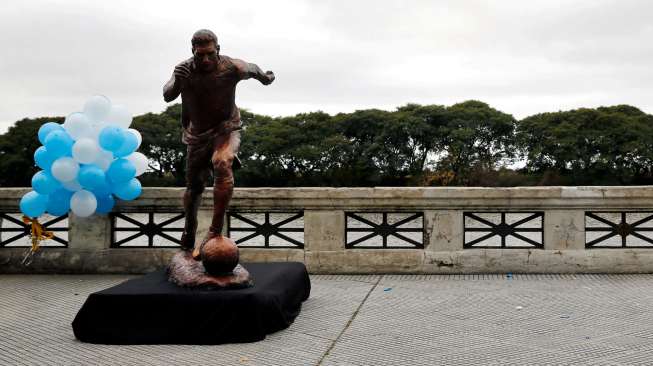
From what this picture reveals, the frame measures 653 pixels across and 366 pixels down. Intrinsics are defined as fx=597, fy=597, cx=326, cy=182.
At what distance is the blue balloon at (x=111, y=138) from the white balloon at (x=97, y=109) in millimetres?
298

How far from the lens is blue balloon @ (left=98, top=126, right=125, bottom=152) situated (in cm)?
730

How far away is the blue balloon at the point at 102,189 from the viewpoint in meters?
7.52

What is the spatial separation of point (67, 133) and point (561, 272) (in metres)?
6.59

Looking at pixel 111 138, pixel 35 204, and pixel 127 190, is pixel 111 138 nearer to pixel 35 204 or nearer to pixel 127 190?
pixel 127 190

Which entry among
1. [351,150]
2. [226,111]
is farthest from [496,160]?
[226,111]

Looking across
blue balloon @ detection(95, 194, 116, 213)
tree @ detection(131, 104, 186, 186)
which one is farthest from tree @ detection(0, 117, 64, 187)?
blue balloon @ detection(95, 194, 116, 213)

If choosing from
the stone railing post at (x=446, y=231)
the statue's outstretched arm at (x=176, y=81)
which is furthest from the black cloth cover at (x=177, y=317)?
the stone railing post at (x=446, y=231)

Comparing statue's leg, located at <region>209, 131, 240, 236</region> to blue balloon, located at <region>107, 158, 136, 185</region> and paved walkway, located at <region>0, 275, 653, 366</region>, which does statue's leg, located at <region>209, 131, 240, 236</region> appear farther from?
blue balloon, located at <region>107, 158, 136, 185</region>

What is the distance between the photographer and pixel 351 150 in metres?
55.7

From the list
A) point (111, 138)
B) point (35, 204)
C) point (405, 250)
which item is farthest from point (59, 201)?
point (405, 250)

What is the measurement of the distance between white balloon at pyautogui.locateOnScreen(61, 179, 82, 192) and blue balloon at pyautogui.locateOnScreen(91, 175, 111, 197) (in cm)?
19

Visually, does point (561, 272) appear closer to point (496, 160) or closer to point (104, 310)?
point (104, 310)

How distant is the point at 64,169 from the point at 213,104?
272 centimetres

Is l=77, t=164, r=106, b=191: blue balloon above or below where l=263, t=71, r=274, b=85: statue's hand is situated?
below
